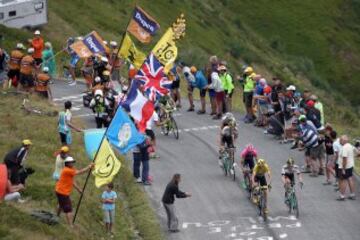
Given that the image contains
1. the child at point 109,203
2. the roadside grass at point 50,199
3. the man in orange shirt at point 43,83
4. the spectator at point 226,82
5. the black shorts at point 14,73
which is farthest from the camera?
the spectator at point 226,82

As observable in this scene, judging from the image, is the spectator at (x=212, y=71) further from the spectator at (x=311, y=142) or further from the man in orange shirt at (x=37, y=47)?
the man in orange shirt at (x=37, y=47)

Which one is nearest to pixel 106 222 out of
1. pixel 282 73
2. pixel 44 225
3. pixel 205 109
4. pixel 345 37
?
pixel 44 225

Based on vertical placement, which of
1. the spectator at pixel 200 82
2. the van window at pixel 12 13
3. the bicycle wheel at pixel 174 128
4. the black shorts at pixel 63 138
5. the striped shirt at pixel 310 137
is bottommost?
the striped shirt at pixel 310 137

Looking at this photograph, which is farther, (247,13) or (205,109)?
(247,13)

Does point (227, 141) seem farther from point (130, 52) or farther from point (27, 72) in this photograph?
point (27, 72)

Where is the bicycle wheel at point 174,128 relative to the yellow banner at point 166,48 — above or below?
below

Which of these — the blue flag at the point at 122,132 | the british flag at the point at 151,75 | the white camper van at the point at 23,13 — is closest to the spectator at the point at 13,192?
the blue flag at the point at 122,132

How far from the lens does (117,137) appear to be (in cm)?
2320

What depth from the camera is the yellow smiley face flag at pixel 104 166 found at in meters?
22.7

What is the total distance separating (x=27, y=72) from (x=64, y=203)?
1238 cm

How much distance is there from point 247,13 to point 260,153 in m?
49.8

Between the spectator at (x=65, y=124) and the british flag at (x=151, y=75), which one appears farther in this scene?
the spectator at (x=65, y=124)

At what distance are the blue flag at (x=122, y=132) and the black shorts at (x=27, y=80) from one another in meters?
12.0

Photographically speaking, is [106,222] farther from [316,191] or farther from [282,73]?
[282,73]
